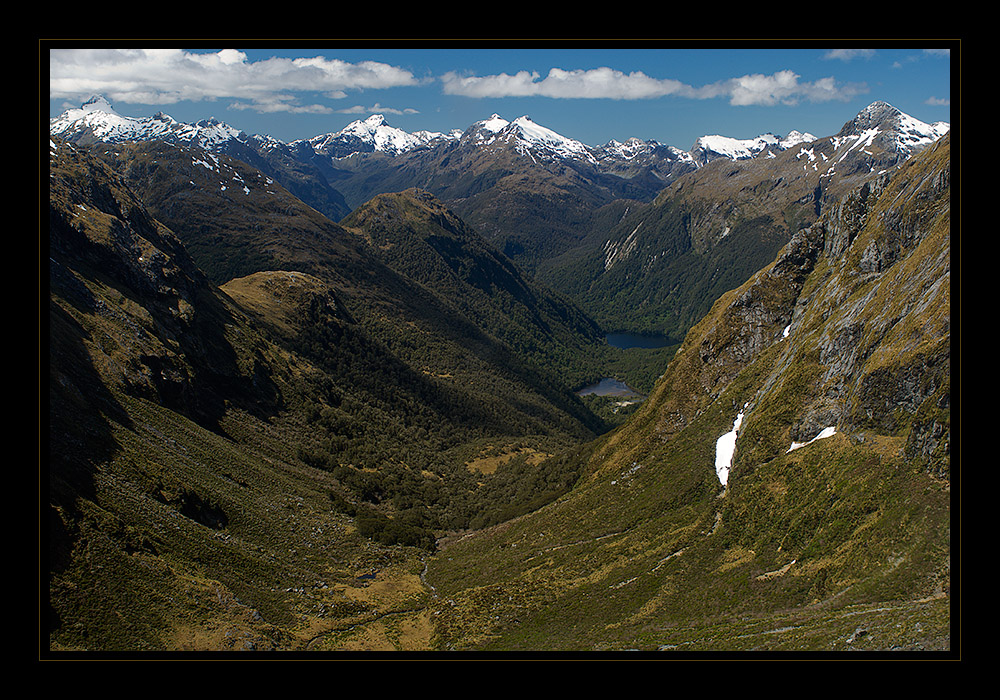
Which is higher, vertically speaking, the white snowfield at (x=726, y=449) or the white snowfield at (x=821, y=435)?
the white snowfield at (x=821, y=435)

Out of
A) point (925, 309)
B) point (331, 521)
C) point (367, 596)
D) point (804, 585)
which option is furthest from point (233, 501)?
point (925, 309)

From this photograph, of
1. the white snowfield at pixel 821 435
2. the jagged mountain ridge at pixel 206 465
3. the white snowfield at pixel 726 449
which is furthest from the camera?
the white snowfield at pixel 726 449

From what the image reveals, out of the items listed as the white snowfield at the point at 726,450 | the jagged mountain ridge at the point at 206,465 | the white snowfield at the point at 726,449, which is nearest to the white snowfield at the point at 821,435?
the white snowfield at the point at 726,449

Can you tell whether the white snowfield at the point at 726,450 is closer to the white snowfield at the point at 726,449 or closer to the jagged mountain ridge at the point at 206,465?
the white snowfield at the point at 726,449

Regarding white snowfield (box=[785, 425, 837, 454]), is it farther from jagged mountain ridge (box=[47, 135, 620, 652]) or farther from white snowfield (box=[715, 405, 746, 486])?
jagged mountain ridge (box=[47, 135, 620, 652])

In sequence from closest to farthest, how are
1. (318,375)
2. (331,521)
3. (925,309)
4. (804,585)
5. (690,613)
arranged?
(804,585) → (690,613) → (925,309) → (331,521) → (318,375)

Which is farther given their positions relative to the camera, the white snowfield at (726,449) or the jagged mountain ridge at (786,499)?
the white snowfield at (726,449)

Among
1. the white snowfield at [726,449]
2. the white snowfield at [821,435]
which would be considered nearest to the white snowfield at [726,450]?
the white snowfield at [726,449]

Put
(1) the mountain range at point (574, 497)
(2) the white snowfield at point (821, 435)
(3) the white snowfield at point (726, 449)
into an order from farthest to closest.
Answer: (3) the white snowfield at point (726, 449)
(2) the white snowfield at point (821, 435)
(1) the mountain range at point (574, 497)
